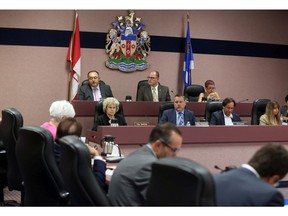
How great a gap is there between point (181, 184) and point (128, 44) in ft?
26.2

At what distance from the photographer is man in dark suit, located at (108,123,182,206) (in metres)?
2.76

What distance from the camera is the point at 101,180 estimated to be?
11.3 feet

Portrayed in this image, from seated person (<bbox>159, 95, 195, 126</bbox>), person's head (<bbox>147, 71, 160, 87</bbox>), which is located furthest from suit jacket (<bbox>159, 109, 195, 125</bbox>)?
person's head (<bbox>147, 71, 160, 87</bbox>)

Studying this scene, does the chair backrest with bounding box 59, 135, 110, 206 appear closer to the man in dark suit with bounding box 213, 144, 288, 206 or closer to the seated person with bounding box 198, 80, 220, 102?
the man in dark suit with bounding box 213, 144, 288, 206

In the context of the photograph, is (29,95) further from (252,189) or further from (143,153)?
(252,189)

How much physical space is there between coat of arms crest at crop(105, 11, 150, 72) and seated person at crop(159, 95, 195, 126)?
9.83 ft

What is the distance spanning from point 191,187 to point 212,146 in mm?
3666

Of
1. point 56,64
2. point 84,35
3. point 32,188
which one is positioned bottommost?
point 32,188

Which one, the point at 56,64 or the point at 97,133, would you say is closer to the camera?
the point at 97,133

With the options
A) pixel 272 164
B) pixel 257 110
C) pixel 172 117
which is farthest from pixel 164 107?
pixel 272 164
